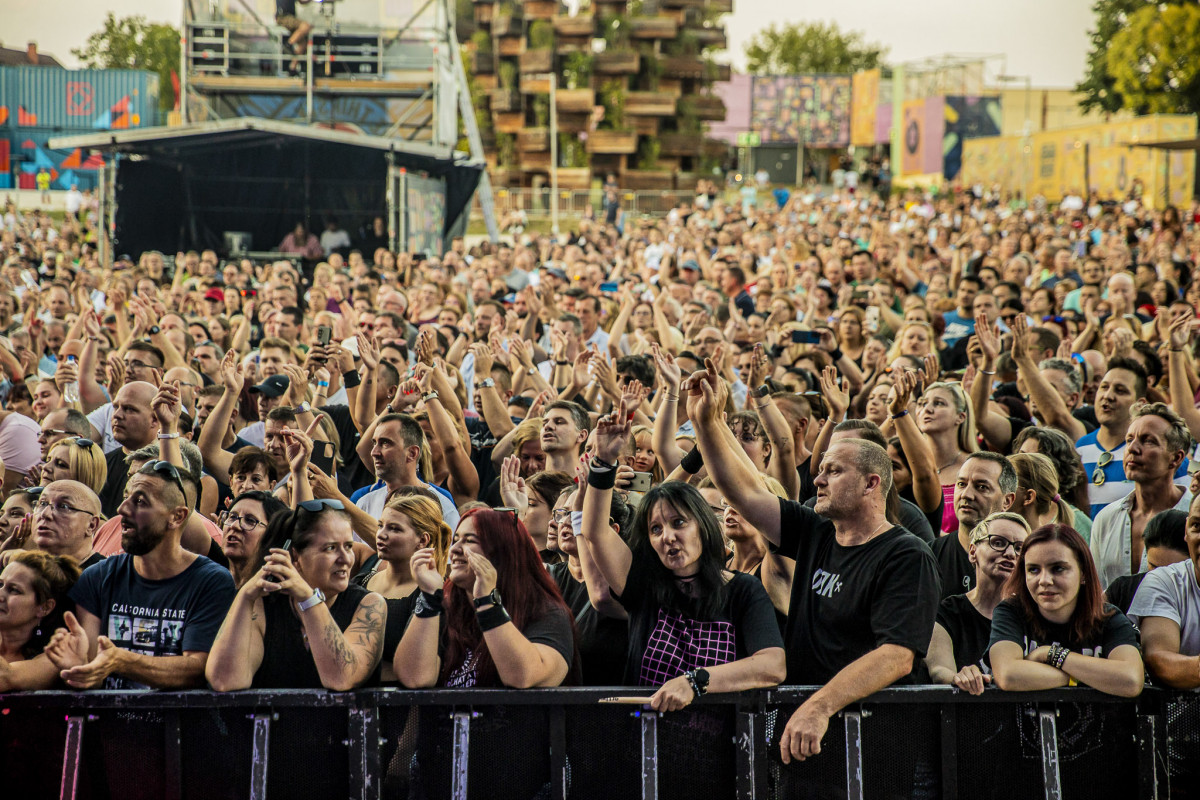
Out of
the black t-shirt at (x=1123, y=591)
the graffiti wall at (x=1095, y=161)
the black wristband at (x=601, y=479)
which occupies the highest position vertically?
the graffiti wall at (x=1095, y=161)

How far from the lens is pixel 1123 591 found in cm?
426

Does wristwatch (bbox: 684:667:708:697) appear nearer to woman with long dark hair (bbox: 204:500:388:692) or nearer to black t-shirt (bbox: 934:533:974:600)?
woman with long dark hair (bbox: 204:500:388:692)

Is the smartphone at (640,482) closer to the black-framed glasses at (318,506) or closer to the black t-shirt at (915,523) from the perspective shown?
the black t-shirt at (915,523)

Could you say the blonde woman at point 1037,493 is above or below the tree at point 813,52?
below

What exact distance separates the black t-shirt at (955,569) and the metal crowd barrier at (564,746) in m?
1.08

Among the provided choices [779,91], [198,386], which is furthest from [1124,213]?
[779,91]

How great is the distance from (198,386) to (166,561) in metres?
4.06

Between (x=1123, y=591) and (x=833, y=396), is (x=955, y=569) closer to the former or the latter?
(x=1123, y=591)

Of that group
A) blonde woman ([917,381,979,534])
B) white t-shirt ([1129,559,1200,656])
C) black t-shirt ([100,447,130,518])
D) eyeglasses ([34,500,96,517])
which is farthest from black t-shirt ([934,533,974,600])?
black t-shirt ([100,447,130,518])

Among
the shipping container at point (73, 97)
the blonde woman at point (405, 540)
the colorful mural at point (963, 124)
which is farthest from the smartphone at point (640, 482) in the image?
the shipping container at point (73, 97)

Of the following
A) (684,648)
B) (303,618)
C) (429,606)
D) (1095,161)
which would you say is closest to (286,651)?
(303,618)

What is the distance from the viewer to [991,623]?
4.05 meters

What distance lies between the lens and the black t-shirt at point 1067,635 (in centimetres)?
383

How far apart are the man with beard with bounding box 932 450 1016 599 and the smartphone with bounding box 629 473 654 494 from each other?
50.4 inches
